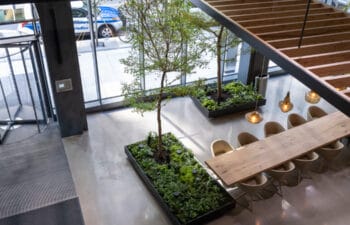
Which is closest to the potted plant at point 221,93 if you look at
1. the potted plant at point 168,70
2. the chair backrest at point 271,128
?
Answer: the potted plant at point 168,70

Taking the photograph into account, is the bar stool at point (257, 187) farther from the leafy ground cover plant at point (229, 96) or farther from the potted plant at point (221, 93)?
the leafy ground cover plant at point (229, 96)

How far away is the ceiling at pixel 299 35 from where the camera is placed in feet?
14.5

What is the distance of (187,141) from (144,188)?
1854mm

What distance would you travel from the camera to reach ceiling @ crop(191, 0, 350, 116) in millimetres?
4422

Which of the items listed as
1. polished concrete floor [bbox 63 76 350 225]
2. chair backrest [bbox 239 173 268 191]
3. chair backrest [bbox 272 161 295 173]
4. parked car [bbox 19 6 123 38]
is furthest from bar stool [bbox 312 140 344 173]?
parked car [bbox 19 6 123 38]

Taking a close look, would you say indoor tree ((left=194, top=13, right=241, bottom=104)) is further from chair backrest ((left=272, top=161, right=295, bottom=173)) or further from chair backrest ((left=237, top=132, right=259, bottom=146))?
chair backrest ((left=272, top=161, right=295, bottom=173))

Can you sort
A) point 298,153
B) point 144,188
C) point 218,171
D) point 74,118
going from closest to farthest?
point 218,171
point 298,153
point 144,188
point 74,118

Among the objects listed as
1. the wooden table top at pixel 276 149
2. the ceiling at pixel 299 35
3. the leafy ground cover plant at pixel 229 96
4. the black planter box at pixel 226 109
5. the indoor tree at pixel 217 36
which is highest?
the ceiling at pixel 299 35

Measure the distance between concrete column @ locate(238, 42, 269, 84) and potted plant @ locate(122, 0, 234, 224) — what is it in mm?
3363

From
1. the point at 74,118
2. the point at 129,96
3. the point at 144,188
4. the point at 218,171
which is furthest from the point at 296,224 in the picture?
the point at 74,118

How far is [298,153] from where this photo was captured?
648cm

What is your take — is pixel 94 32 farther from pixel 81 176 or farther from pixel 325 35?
pixel 325 35

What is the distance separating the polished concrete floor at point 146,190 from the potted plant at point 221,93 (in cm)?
24

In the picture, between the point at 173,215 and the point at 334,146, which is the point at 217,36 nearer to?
the point at 334,146
